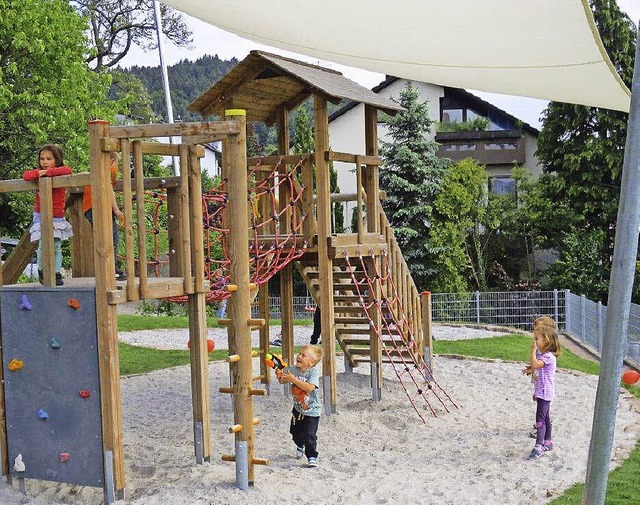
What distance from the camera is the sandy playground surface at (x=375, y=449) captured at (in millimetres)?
6953

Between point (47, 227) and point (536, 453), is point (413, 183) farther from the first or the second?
point (47, 227)

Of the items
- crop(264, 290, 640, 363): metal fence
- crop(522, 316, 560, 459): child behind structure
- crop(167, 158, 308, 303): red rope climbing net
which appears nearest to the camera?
crop(522, 316, 560, 459): child behind structure

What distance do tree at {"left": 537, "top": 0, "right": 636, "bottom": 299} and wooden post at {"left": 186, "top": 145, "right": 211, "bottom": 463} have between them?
1849 centimetres

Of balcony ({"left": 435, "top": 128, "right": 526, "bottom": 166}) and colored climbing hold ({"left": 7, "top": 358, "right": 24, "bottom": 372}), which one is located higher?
balcony ({"left": 435, "top": 128, "right": 526, "bottom": 166})

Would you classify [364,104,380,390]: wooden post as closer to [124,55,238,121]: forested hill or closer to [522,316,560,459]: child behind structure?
[522,316,560,459]: child behind structure

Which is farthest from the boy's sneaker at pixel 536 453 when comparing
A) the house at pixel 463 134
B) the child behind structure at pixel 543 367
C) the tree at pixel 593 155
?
the house at pixel 463 134

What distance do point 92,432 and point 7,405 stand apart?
977mm

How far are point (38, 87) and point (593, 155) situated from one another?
1561 cm

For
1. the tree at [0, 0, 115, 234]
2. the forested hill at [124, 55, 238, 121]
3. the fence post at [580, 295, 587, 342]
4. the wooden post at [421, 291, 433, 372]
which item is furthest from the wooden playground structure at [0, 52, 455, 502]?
the forested hill at [124, 55, 238, 121]

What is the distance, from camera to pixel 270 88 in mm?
10609

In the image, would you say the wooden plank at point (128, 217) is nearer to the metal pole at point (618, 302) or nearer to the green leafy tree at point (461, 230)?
the metal pole at point (618, 302)

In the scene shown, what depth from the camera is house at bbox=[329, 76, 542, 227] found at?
30.3 metres

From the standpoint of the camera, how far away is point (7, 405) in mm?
7000

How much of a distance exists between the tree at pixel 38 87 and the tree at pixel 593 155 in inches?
547
